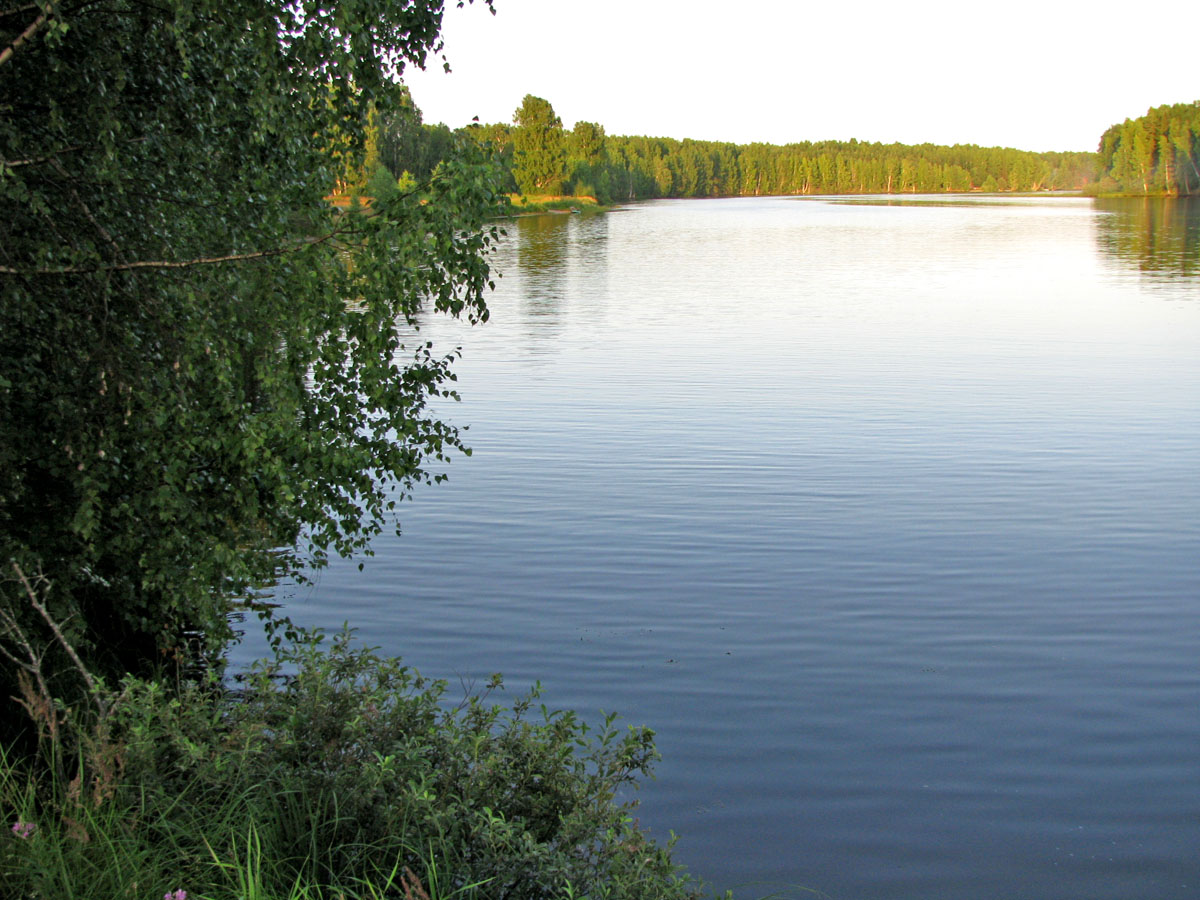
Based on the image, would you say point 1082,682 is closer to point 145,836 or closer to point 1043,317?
point 145,836

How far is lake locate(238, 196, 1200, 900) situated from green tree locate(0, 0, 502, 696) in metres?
2.16

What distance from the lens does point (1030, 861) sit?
578 cm

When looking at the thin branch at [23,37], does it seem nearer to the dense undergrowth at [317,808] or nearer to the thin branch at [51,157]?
the thin branch at [51,157]

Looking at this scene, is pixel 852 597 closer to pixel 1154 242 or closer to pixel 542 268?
Answer: pixel 542 268

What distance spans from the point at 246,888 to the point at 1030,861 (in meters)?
3.85

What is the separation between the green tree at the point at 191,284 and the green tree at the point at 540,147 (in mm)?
115334

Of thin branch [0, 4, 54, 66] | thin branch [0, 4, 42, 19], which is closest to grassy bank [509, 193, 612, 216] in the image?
thin branch [0, 4, 42, 19]

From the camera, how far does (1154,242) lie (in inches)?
2175

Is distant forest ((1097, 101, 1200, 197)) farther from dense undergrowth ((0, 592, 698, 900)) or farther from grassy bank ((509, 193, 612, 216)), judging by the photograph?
dense undergrowth ((0, 592, 698, 900))

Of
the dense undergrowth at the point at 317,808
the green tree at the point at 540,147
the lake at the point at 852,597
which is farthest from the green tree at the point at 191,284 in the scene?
the green tree at the point at 540,147

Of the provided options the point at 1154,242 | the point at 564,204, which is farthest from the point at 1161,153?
the point at 1154,242

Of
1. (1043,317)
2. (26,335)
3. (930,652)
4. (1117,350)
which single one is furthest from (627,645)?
(1043,317)

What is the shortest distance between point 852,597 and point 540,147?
381 ft

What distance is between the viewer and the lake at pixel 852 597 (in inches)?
241
